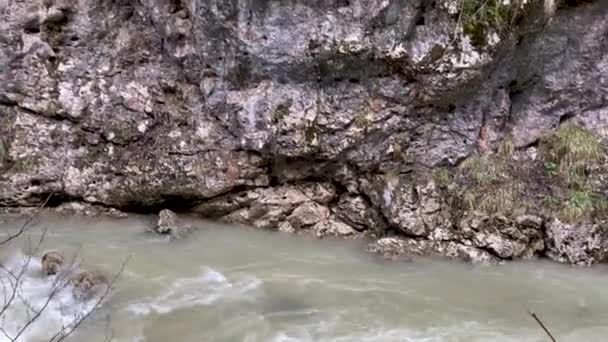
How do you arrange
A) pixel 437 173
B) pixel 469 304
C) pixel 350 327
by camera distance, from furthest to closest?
pixel 437 173 → pixel 469 304 → pixel 350 327

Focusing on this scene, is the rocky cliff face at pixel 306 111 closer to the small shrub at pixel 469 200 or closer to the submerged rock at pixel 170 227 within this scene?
the small shrub at pixel 469 200

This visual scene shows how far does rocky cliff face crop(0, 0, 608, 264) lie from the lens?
6430 mm

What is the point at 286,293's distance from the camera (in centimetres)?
564

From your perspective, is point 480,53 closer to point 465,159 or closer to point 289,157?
point 465,159

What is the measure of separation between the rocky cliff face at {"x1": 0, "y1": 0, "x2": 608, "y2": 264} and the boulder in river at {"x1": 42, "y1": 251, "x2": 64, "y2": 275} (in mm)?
1336

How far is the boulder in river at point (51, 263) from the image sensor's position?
5.65 meters

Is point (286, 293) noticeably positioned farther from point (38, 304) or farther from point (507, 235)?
point (507, 235)

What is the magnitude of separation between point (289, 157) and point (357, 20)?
1510 mm

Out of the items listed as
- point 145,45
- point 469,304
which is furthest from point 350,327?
point 145,45

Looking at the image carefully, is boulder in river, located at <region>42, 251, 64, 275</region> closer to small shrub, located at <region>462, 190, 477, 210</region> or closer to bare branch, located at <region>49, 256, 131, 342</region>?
bare branch, located at <region>49, 256, 131, 342</region>

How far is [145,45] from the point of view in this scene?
23.5 ft

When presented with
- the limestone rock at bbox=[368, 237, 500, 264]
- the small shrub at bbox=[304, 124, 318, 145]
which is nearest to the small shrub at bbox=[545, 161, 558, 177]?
the limestone rock at bbox=[368, 237, 500, 264]

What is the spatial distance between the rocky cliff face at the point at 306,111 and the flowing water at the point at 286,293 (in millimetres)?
377

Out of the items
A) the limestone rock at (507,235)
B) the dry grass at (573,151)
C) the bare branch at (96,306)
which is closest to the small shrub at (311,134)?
the limestone rock at (507,235)
